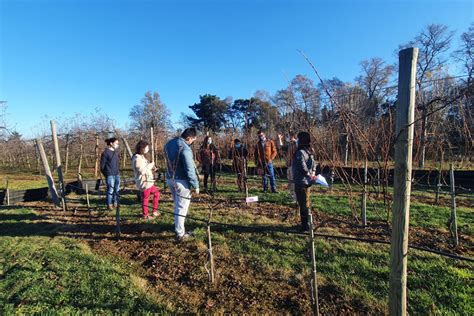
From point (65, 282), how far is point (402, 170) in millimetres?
3264

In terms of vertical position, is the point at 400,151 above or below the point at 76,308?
above

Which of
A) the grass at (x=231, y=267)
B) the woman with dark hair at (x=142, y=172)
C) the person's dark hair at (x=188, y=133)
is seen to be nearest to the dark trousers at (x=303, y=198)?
the grass at (x=231, y=267)

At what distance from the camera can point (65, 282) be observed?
278cm

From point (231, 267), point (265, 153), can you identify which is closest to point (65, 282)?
point (231, 267)

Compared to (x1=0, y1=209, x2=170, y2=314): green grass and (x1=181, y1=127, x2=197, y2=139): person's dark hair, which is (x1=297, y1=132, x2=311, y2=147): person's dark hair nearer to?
(x1=181, y1=127, x2=197, y2=139): person's dark hair

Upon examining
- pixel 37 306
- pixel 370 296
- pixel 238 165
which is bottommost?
pixel 37 306

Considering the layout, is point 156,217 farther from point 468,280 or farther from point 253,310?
point 468,280

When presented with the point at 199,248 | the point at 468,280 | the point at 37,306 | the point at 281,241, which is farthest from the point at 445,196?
the point at 37,306

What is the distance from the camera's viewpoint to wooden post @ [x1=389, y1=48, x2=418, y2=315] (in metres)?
1.45

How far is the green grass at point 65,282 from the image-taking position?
2.38 meters

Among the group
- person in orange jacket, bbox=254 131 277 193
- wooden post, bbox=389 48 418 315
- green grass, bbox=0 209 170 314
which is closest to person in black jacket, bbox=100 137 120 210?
green grass, bbox=0 209 170 314

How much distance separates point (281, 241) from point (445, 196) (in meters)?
5.45

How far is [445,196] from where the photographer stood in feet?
21.5

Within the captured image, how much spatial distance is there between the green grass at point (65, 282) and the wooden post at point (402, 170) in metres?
1.89
